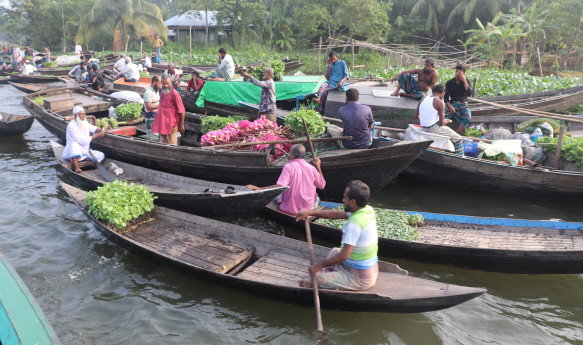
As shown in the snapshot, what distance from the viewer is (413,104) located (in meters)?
9.38

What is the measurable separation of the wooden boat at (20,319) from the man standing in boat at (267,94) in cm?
599

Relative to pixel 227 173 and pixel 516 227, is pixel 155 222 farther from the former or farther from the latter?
pixel 516 227

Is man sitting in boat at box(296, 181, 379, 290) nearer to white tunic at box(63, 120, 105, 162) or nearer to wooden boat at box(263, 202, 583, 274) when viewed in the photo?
wooden boat at box(263, 202, 583, 274)

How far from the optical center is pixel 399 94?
32.5 ft

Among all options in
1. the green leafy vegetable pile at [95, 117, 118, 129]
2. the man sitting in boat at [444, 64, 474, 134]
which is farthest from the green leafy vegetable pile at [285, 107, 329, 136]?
the green leafy vegetable pile at [95, 117, 118, 129]

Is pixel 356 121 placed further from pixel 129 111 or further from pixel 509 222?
pixel 129 111

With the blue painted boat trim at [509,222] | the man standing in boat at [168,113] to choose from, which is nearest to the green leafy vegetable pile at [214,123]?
the man standing in boat at [168,113]

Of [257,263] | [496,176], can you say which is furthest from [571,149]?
[257,263]

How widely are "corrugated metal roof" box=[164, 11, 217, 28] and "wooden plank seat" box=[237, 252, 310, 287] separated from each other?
3014 cm

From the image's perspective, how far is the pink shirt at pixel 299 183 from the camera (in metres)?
6.07

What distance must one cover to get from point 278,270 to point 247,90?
237 inches

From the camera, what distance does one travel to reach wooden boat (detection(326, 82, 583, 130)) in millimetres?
9500

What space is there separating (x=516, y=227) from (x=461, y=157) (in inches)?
92.9

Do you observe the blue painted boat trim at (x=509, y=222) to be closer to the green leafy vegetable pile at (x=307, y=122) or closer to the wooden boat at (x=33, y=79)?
the green leafy vegetable pile at (x=307, y=122)
